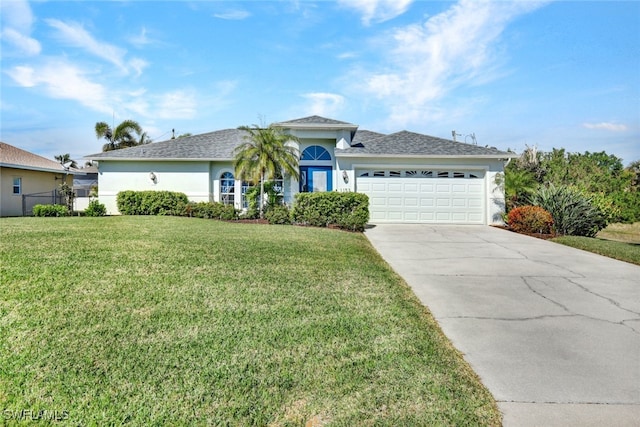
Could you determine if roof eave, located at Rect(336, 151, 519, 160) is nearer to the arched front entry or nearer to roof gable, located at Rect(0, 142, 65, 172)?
the arched front entry

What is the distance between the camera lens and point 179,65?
13859 millimetres

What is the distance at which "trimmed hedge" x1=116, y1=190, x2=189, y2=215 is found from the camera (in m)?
17.7

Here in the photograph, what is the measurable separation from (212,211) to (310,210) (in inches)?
189

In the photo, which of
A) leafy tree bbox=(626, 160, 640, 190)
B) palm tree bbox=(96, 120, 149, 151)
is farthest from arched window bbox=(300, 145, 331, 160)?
palm tree bbox=(96, 120, 149, 151)

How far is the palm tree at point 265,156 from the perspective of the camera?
52.1 ft

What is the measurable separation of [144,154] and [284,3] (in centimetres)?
1186

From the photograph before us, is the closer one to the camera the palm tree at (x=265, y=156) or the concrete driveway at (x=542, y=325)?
the concrete driveway at (x=542, y=325)

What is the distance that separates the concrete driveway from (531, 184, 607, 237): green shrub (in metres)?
4.55

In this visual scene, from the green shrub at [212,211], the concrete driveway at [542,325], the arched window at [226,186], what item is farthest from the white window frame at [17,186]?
the concrete driveway at [542,325]

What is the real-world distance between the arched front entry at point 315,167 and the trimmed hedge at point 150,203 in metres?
5.73

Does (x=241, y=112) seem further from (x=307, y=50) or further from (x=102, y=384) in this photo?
(x=102, y=384)

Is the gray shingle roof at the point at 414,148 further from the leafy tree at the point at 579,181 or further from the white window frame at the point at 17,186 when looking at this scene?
the white window frame at the point at 17,186

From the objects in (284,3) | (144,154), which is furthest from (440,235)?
(144,154)

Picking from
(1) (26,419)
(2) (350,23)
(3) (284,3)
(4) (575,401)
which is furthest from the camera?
(2) (350,23)
